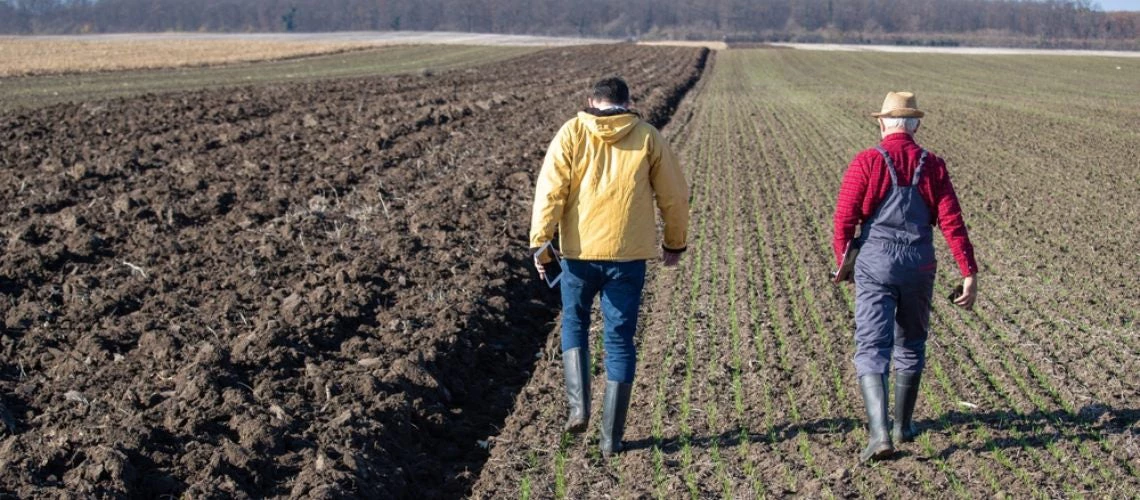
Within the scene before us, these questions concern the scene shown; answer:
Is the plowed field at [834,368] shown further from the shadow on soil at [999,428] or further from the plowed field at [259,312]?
the plowed field at [259,312]

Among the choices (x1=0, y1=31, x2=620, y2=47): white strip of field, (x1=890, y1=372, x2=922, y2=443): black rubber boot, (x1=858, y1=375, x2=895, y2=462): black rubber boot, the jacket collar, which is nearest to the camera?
the jacket collar

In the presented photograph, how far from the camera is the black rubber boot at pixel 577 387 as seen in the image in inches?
222

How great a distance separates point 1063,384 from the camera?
21.7ft

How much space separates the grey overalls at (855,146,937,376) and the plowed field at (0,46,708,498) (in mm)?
2187

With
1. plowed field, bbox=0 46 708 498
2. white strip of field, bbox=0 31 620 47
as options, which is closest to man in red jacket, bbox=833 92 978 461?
plowed field, bbox=0 46 708 498

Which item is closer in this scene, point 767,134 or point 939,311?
point 939,311

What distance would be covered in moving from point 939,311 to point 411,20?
166m

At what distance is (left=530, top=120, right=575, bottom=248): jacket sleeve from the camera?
17.2ft

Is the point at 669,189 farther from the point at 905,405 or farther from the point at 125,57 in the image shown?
the point at 125,57

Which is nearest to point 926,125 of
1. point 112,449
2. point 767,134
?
point 767,134

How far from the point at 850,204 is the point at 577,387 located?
1703 millimetres

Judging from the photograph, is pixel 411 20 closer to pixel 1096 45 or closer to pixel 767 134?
pixel 1096 45

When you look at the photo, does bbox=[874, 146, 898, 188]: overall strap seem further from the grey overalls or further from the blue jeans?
the blue jeans

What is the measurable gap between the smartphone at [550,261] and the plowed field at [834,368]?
3.19 feet
